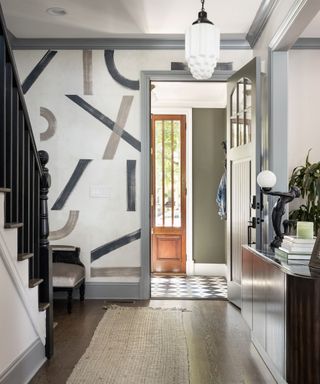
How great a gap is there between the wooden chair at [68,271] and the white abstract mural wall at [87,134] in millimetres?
143

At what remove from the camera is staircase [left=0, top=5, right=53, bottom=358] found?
2592 millimetres

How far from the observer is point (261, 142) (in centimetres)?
451

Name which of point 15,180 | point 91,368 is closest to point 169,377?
point 91,368

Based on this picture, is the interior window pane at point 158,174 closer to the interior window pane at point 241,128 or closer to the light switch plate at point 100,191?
the light switch plate at point 100,191

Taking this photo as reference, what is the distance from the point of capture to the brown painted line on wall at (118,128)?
207 inches

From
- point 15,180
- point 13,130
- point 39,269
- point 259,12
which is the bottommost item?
point 39,269

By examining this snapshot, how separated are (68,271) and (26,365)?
6.31 feet

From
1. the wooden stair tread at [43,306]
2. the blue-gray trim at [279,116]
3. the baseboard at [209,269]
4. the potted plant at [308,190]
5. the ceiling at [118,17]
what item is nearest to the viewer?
the wooden stair tread at [43,306]

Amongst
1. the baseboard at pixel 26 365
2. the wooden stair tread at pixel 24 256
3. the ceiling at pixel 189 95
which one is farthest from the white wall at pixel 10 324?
the ceiling at pixel 189 95

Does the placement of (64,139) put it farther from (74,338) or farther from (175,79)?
(74,338)

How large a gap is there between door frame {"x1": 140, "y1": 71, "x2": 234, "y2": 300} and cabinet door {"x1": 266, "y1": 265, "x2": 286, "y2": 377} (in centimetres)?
255

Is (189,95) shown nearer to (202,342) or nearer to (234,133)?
(234,133)

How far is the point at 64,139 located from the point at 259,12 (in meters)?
2.39

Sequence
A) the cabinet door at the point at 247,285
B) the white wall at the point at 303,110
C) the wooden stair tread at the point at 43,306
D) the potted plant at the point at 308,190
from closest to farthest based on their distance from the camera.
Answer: the wooden stair tread at the point at 43,306
the cabinet door at the point at 247,285
the potted plant at the point at 308,190
the white wall at the point at 303,110
